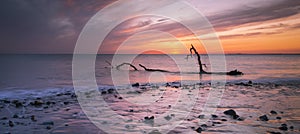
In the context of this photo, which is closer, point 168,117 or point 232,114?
point 168,117

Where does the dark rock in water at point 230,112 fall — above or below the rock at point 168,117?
above

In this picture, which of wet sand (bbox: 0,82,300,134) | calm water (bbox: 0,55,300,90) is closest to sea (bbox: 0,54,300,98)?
calm water (bbox: 0,55,300,90)

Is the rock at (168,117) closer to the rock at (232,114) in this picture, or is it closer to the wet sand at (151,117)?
the wet sand at (151,117)

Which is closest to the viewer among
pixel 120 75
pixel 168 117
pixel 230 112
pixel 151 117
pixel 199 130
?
pixel 199 130

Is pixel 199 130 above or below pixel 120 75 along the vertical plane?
below

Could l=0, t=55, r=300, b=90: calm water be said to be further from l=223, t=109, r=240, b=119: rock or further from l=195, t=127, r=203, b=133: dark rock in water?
l=195, t=127, r=203, b=133: dark rock in water

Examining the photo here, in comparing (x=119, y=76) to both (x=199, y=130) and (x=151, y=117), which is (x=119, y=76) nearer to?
(x=151, y=117)

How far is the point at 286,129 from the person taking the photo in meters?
8.00

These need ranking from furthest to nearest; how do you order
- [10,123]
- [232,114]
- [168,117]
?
[232,114] < [168,117] < [10,123]

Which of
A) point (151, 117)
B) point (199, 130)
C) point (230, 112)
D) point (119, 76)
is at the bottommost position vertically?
point (199, 130)

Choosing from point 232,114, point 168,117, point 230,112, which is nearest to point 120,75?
point 168,117

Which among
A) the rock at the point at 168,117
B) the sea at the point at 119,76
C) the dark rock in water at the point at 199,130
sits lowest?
the dark rock in water at the point at 199,130

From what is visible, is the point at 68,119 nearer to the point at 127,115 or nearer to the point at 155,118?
the point at 127,115

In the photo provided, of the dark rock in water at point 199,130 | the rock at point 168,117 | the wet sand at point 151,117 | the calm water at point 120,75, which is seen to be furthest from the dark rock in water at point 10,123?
the calm water at point 120,75
